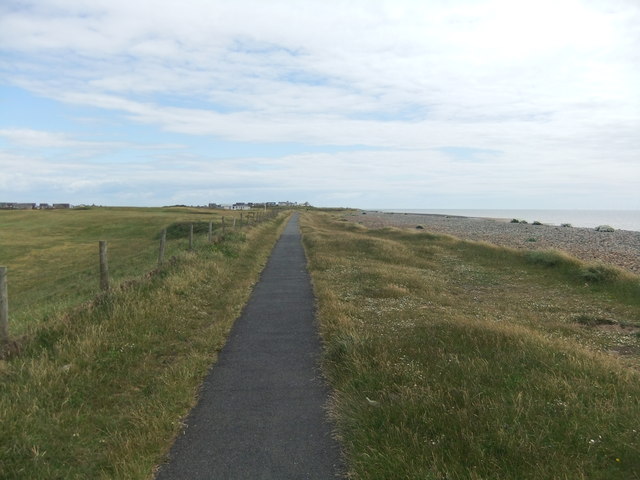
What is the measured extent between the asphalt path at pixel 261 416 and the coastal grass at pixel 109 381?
264 mm

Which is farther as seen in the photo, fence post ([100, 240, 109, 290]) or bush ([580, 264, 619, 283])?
bush ([580, 264, 619, 283])

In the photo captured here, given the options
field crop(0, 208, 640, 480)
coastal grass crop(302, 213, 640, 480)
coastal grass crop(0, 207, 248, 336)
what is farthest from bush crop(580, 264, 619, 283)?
coastal grass crop(0, 207, 248, 336)

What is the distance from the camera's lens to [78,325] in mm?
8008

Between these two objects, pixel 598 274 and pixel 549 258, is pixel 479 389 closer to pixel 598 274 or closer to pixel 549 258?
pixel 598 274

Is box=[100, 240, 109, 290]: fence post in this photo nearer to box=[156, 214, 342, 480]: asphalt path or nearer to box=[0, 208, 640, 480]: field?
box=[0, 208, 640, 480]: field

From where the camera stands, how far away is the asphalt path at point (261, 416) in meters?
4.25

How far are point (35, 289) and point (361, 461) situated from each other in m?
26.2

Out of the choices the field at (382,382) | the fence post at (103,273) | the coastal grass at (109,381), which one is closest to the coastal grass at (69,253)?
the fence post at (103,273)

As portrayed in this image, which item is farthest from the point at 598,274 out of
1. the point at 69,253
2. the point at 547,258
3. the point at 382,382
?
the point at 69,253

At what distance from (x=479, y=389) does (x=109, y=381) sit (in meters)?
5.03

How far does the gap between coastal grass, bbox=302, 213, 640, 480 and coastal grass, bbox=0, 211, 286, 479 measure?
208cm

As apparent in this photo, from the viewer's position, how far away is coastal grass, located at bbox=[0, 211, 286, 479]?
14.5 ft

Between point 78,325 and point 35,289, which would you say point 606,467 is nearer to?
point 78,325

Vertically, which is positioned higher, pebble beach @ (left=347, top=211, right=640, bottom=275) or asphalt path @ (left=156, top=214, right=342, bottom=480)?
pebble beach @ (left=347, top=211, right=640, bottom=275)
